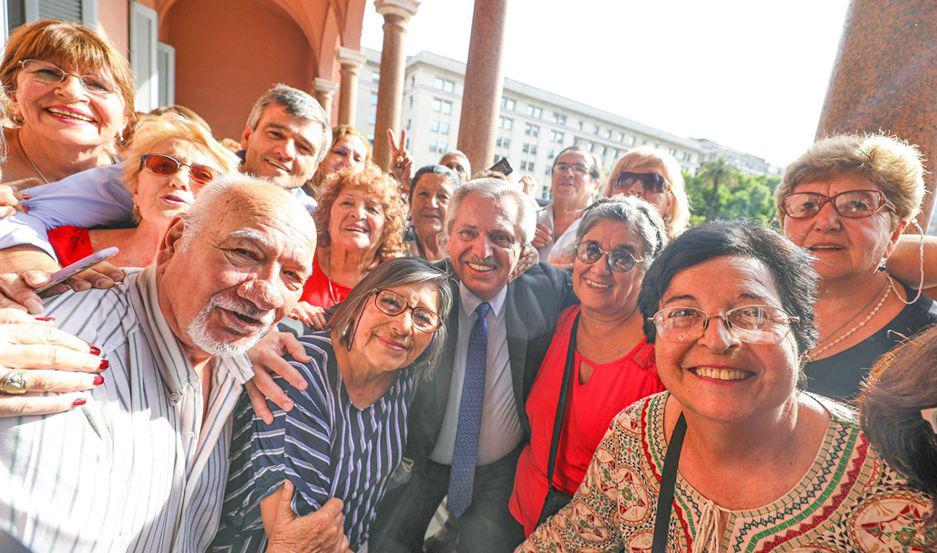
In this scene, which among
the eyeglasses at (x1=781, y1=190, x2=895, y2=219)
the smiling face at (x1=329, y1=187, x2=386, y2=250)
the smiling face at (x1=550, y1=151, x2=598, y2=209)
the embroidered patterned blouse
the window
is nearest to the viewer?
the embroidered patterned blouse

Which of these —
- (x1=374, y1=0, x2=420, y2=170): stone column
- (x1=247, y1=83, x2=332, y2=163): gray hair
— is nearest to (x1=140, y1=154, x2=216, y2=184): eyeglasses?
(x1=247, y1=83, x2=332, y2=163): gray hair

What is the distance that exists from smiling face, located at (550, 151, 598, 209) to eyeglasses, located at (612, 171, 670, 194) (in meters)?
1.14

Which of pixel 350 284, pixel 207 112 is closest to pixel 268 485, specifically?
pixel 350 284

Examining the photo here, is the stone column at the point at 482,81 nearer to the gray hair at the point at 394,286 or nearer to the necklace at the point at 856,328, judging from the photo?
the gray hair at the point at 394,286

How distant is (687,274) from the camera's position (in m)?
1.42

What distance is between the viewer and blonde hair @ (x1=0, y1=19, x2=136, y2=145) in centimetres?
212

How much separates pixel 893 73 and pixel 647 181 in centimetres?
125

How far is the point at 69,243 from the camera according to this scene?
6.45 ft

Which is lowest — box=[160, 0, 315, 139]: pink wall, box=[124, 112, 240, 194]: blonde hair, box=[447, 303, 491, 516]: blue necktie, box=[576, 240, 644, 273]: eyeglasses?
box=[447, 303, 491, 516]: blue necktie

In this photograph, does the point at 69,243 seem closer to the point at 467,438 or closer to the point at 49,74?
the point at 49,74

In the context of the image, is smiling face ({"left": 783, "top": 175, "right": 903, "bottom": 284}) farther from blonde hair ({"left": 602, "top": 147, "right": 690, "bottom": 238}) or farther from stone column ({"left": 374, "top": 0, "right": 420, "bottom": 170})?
stone column ({"left": 374, "top": 0, "right": 420, "bottom": 170})

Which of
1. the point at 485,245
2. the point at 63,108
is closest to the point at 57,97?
the point at 63,108

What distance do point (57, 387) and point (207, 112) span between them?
53.1 ft

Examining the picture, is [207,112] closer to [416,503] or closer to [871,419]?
[416,503]
